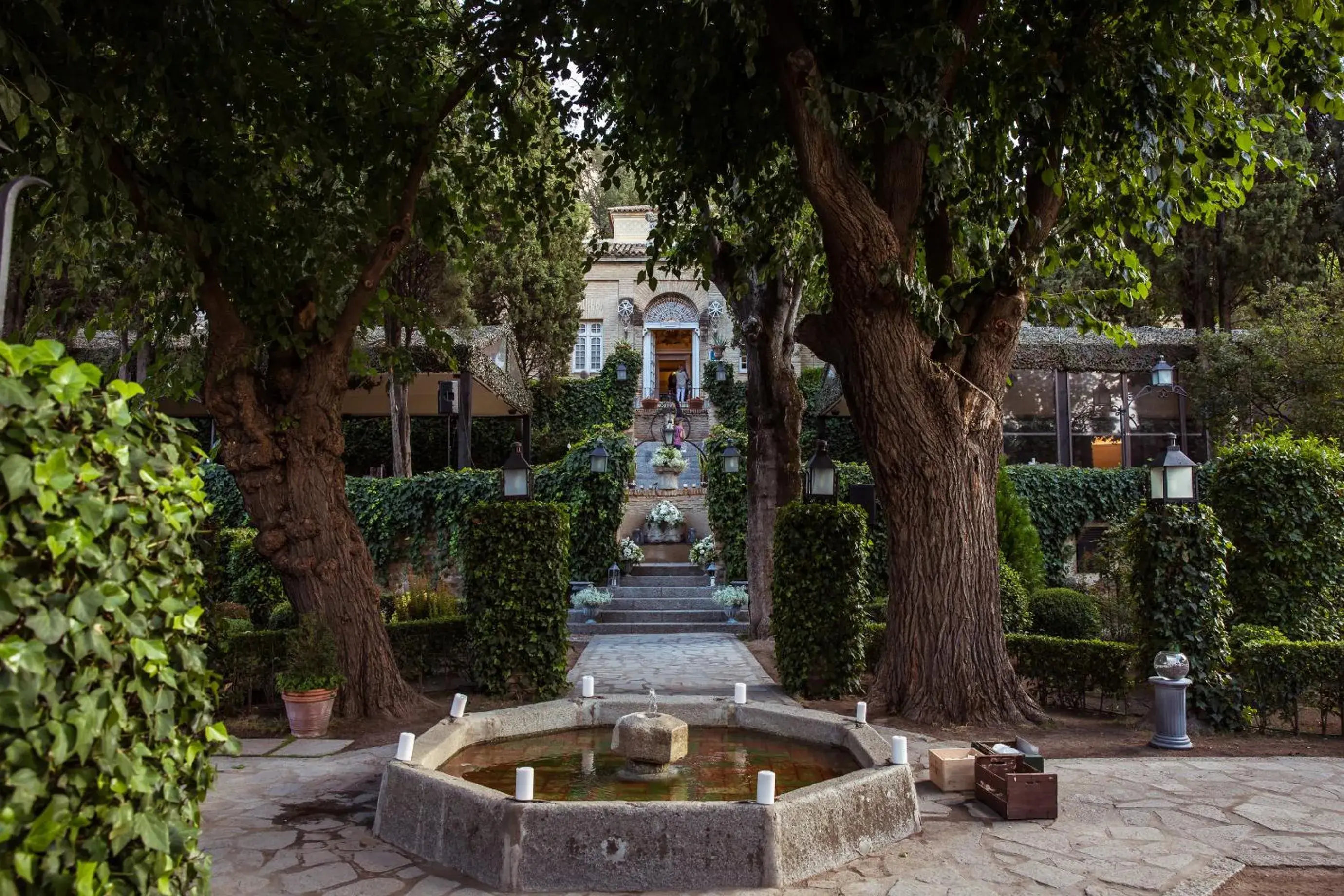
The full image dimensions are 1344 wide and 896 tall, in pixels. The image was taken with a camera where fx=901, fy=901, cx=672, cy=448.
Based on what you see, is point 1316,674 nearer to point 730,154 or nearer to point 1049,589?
point 1049,589

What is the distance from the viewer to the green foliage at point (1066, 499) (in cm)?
1650

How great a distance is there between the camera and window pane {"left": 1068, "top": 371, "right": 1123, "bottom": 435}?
20328mm

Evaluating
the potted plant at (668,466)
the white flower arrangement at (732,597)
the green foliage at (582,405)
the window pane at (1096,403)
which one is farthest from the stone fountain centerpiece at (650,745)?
the green foliage at (582,405)

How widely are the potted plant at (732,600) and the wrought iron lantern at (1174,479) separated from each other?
7835 millimetres

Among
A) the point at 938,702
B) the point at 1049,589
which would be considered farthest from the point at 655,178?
the point at 1049,589

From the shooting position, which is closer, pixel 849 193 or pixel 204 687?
pixel 204 687

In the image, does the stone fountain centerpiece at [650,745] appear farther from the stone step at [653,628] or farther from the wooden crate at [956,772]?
the stone step at [653,628]

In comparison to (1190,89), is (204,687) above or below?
below

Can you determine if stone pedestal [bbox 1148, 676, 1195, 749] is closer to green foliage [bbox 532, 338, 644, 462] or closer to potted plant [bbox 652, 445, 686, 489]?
potted plant [bbox 652, 445, 686, 489]

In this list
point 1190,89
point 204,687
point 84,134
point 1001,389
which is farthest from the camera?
point 1001,389

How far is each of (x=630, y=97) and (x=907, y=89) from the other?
2482 mm

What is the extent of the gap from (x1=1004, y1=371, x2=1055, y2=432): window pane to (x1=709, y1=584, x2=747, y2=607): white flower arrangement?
8.84 metres

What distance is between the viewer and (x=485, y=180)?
9.34 metres

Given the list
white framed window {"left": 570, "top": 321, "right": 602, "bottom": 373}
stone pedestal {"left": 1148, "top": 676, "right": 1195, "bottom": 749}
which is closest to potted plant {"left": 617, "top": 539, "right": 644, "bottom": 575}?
stone pedestal {"left": 1148, "top": 676, "right": 1195, "bottom": 749}
